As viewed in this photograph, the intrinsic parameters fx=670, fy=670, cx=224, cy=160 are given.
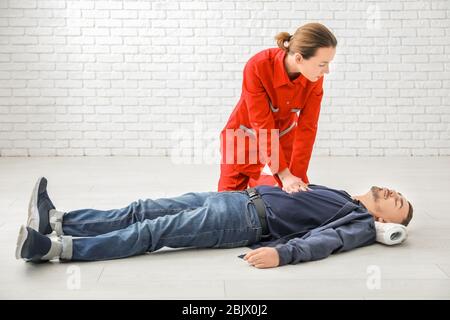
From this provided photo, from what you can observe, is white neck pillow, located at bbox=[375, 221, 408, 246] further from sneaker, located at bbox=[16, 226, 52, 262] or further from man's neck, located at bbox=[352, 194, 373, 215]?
sneaker, located at bbox=[16, 226, 52, 262]

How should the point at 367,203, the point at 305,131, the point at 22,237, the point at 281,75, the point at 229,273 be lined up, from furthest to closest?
the point at 305,131
the point at 281,75
the point at 367,203
the point at 229,273
the point at 22,237

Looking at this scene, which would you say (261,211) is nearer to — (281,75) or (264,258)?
(264,258)

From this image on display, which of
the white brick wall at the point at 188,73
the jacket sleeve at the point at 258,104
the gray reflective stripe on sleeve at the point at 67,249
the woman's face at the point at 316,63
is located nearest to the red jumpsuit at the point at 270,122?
the jacket sleeve at the point at 258,104

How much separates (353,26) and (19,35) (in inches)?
102

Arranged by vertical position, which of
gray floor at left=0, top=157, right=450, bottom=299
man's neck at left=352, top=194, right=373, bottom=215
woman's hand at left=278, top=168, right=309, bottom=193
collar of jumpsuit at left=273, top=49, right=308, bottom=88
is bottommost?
gray floor at left=0, top=157, right=450, bottom=299

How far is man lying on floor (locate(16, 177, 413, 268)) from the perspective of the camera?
242 cm

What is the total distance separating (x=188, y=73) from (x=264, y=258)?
3096 millimetres

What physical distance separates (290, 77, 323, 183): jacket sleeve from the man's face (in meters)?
0.53

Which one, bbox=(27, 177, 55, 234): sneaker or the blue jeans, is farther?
bbox=(27, 177, 55, 234): sneaker

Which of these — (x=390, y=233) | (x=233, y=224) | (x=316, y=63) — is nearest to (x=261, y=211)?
(x=233, y=224)

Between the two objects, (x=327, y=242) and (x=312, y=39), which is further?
(x=312, y=39)

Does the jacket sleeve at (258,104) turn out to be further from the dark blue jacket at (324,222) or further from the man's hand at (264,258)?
the man's hand at (264,258)

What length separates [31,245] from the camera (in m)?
2.27

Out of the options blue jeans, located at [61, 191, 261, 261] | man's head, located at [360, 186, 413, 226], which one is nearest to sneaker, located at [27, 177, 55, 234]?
blue jeans, located at [61, 191, 261, 261]
